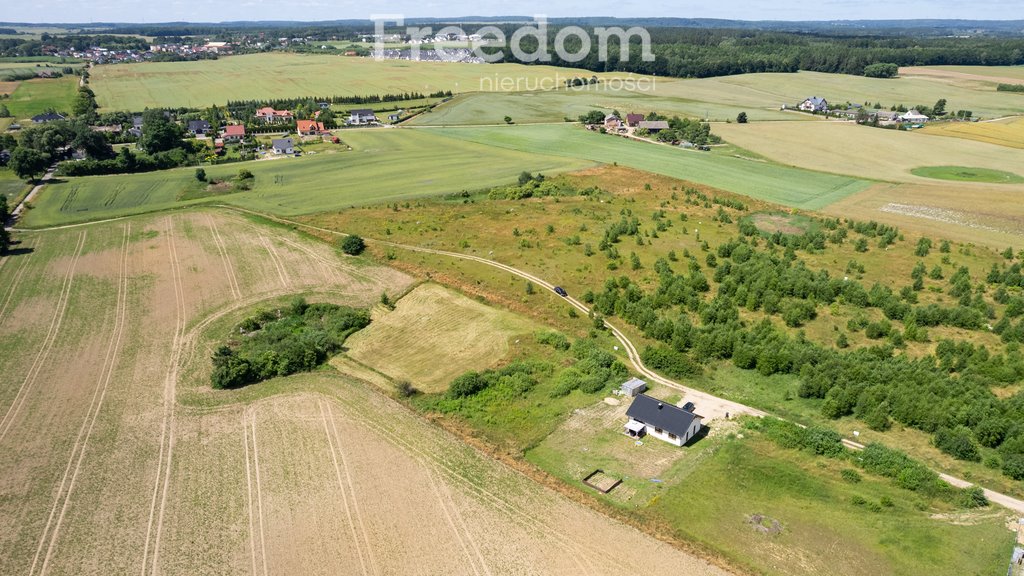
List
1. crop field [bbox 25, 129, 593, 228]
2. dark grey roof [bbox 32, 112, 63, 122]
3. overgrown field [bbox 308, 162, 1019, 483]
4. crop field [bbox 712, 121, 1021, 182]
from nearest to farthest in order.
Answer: overgrown field [bbox 308, 162, 1019, 483]
crop field [bbox 25, 129, 593, 228]
crop field [bbox 712, 121, 1021, 182]
dark grey roof [bbox 32, 112, 63, 122]

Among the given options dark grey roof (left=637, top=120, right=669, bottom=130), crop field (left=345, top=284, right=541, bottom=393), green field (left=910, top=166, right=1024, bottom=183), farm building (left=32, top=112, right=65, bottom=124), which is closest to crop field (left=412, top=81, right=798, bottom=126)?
dark grey roof (left=637, top=120, right=669, bottom=130)

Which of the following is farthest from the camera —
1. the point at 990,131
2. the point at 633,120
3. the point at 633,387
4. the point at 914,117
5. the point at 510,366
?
the point at 914,117

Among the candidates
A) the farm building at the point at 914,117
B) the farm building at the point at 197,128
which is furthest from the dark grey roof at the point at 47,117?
the farm building at the point at 914,117

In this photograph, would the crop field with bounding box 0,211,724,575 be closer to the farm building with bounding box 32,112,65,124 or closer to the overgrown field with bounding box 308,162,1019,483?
the overgrown field with bounding box 308,162,1019,483

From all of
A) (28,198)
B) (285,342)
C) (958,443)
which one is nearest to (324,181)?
(28,198)

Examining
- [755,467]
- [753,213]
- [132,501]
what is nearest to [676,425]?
[755,467]

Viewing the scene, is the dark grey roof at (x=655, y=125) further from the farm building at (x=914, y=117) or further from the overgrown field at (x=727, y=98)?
the farm building at (x=914, y=117)

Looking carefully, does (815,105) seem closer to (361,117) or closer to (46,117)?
(361,117)
